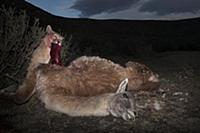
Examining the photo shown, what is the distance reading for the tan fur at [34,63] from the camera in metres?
6.40

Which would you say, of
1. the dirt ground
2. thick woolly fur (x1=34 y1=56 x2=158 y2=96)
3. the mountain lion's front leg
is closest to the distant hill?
the dirt ground

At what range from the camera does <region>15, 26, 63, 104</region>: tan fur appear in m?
6.40

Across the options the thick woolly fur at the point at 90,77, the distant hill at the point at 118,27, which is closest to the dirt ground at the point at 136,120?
the thick woolly fur at the point at 90,77

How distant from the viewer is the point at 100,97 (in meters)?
5.33

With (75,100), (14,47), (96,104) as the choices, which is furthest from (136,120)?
(14,47)

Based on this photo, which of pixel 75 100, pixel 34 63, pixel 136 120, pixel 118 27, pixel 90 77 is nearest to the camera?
pixel 75 100

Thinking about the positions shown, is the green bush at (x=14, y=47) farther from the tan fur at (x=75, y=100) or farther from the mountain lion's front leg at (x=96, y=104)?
the mountain lion's front leg at (x=96, y=104)

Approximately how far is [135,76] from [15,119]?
1811 millimetres

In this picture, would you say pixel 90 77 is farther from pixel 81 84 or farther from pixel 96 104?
pixel 96 104

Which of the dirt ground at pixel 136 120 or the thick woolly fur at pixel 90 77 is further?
the thick woolly fur at pixel 90 77

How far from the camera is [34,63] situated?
21.4ft

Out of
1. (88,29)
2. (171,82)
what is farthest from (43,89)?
(88,29)

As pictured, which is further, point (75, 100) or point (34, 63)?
point (34, 63)

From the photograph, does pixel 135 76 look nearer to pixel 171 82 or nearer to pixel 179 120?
pixel 179 120
